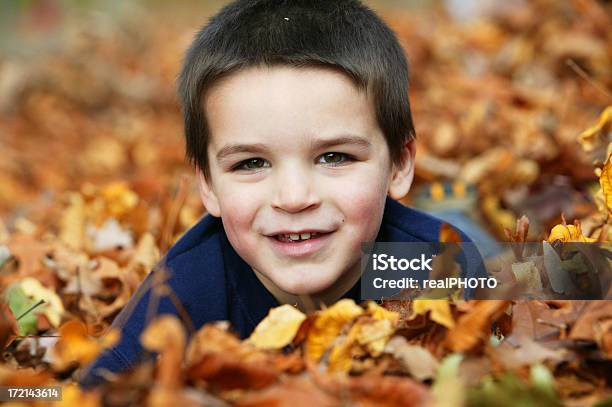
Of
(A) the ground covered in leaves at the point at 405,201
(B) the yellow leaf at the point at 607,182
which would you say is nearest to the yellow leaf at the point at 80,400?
(A) the ground covered in leaves at the point at 405,201

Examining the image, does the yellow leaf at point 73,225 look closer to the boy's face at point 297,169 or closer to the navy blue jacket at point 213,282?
the navy blue jacket at point 213,282

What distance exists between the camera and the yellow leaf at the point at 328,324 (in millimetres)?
1623

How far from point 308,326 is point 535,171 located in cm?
227

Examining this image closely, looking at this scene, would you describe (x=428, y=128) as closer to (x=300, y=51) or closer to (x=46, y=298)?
(x=300, y=51)

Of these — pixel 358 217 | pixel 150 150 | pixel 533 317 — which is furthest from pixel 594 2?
pixel 533 317

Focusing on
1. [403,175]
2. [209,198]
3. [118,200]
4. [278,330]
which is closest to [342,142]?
[403,175]

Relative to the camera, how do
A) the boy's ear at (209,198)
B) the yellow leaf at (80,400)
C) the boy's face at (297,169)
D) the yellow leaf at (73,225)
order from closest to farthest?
the yellow leaf at (80,400) < the boy's face at (297,169) < the boy's ear at (209,198) < the yellow leaf at (73,225)

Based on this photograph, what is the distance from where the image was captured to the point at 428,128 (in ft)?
13.6

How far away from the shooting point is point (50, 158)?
18.8ft

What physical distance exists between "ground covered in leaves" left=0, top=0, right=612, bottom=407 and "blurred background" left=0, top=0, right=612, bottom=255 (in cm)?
2

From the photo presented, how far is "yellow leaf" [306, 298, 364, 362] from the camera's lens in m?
1.62

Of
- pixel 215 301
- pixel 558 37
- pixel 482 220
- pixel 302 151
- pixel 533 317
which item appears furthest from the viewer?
pixel 558 37

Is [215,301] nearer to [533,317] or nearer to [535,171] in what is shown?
[533,317]

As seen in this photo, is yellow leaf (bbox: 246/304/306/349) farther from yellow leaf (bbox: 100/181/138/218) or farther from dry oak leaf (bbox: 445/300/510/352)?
yellow leaf (bbox: 100/181/138/218)
